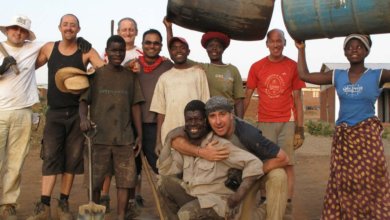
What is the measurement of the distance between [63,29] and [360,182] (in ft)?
9.26

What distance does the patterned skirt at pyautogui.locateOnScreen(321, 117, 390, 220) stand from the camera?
3.94 meters

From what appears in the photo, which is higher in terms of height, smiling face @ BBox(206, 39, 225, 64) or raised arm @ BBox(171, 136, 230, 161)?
smiling face @ BBox(206, 39, 225, 64)

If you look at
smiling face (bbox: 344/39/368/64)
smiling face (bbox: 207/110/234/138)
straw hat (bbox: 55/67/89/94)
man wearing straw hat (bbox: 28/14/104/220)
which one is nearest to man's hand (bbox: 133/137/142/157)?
man wearing straw hat (bbox: 28/14/104/220)

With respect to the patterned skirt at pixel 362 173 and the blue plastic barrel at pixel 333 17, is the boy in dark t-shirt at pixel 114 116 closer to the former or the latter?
the blue plastic barrel at pixel 333 17

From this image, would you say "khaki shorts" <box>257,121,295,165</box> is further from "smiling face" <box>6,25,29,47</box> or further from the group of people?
"smiling face" <box>6,25,29,47</box>

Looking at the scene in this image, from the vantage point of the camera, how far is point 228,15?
4.45 meters

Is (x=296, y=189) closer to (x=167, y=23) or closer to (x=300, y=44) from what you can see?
(x=300, y=44)

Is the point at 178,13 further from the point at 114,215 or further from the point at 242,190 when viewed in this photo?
the point at 114,215

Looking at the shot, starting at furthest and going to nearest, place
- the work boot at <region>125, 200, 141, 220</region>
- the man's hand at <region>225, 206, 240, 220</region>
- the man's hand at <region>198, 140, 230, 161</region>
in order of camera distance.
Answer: the work boot at <region>125, 200, 141, 220</region> < the man's hand at <region>198, 140, 230, 161</region> < the man's hand at <region>225, 206, 240, 220</region>

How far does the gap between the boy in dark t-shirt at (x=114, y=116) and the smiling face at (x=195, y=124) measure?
98cm

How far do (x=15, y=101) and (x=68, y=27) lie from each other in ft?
2.76

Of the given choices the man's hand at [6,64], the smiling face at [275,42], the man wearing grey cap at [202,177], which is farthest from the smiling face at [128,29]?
the man wearing grey cap at [202,177]

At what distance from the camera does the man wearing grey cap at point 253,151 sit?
11.8 ft

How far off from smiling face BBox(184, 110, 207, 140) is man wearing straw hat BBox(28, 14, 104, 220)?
4.65ft
